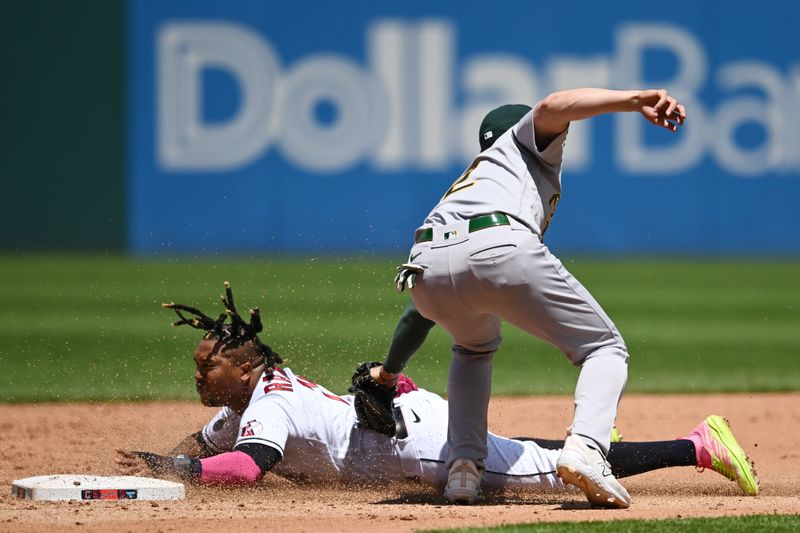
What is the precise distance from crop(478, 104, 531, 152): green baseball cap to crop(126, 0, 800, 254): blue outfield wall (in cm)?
1169

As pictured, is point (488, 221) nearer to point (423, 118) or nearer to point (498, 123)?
point (498, 123)

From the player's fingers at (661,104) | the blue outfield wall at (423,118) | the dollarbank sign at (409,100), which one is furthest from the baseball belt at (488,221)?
the dollarbank sign at (409,100)

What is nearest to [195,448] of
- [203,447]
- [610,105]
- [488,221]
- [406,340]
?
[203,447]

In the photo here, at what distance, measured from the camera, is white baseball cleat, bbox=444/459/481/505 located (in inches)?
169

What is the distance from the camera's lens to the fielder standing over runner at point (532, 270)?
3840 millimetres

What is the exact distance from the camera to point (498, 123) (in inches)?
173

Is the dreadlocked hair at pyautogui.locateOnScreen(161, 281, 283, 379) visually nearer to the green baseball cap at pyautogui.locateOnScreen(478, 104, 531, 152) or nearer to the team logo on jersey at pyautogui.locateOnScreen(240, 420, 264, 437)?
the team logo on jersey at pyautogui.locateOnScreen(240, 420, 264, 437)

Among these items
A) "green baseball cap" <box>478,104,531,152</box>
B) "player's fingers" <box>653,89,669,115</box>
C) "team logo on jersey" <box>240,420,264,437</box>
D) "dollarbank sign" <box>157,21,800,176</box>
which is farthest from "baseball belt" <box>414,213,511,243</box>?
"dollarbank sign" <box>157,21,800,176</box>

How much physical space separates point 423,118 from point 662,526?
13376mm

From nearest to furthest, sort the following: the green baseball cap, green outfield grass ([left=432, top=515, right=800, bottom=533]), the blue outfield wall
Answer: green outfield grass ([left=432, top=515, right=800, bottom=533]) → the green baseball cap → the blue outfield wall

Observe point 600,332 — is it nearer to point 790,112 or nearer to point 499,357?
point 499,357

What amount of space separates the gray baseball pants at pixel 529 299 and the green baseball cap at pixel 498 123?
517 millimetres

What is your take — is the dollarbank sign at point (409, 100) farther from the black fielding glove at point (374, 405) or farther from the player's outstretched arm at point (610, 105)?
the player's outstretched arm at point (610, 105)

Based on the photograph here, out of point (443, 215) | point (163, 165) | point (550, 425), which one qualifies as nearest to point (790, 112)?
point (163, 165)
